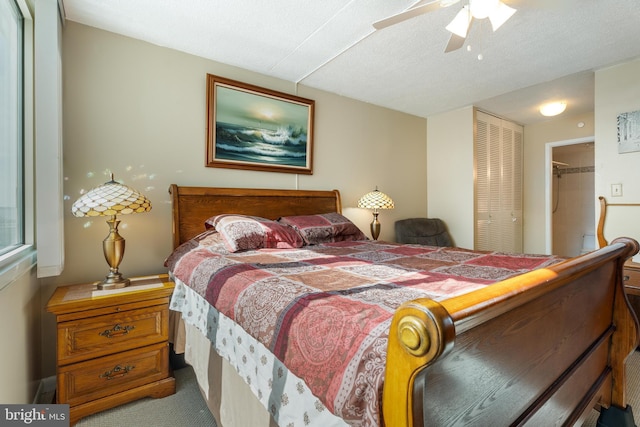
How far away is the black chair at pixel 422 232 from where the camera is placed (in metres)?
3.77

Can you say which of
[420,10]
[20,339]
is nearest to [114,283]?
[20,339]

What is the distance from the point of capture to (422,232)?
3.80 metres

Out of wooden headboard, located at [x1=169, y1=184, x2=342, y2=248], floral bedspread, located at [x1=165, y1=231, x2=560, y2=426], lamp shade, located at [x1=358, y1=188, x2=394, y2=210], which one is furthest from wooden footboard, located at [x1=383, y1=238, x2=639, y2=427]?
wooden headboard, located at [x1=169, y1=184, x2=342, y2=248]

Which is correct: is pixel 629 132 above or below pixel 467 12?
below

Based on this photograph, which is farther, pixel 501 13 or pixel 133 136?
pixel 133 136

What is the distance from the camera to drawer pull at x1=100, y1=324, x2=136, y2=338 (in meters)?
1.70

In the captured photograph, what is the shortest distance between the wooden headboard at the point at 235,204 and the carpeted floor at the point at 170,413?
3.37 feet

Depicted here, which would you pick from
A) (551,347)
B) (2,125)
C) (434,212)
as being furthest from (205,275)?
(434,212)

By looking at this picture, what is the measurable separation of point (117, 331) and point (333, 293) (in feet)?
4.69

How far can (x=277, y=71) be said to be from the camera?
9.29ft

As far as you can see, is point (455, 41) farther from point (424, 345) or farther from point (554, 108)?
point (554, 108)

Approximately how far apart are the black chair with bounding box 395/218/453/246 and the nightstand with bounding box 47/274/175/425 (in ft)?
8.98

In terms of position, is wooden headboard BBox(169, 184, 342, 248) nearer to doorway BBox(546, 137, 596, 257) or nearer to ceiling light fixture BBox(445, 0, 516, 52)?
ceiling light fixture BBox(445, 0, 516, 52)

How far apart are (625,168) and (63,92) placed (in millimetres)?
4437
